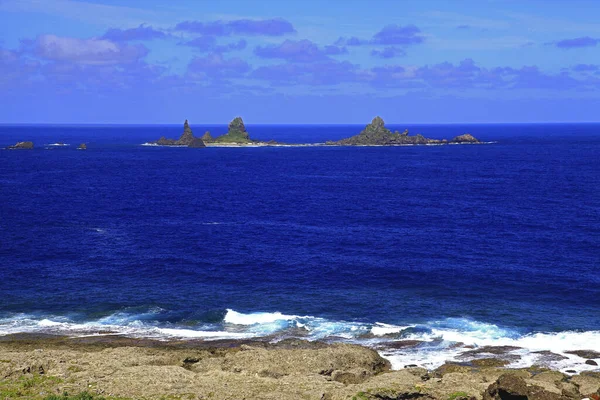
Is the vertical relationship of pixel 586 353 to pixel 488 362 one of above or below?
above

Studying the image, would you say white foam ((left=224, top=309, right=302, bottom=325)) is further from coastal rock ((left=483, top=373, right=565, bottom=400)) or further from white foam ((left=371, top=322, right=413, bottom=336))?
coastal rock ((left=483, top=373, right=565, bottom=400))

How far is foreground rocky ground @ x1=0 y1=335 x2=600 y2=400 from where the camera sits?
135ft

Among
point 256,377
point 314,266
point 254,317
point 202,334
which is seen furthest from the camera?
point 314,266

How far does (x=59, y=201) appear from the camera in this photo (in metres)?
135

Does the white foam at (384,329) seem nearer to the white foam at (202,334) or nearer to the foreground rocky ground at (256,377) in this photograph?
the foreground rocky ground at (256,377)

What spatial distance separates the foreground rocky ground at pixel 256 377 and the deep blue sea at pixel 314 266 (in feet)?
19.9

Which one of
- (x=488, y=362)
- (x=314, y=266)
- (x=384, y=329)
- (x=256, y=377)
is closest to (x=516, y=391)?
(x=488, y=362)

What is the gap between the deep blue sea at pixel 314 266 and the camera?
62.5 meters

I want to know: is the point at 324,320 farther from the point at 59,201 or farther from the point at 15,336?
the point at 59,201

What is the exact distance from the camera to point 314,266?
83.1 meters

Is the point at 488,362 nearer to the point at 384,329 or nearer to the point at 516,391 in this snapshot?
the point at 384,329

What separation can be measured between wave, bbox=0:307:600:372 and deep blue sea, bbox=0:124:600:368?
0.82 ft

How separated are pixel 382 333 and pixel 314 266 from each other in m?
23.9

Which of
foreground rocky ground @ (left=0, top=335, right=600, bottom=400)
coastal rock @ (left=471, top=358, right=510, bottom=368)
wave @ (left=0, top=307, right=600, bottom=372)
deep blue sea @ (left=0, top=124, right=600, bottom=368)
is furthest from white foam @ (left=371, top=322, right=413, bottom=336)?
coastal rock @ (left=471, top=358, right=510, bottom=368)
